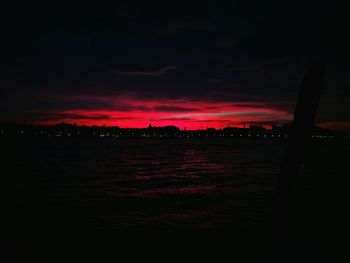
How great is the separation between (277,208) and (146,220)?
1532 centimetres

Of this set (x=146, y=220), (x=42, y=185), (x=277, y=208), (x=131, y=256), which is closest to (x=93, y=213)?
(x=146, y=220)

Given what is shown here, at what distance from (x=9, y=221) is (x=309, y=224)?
1779 cm

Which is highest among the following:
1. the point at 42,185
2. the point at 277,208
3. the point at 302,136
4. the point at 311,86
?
the point at 311,86

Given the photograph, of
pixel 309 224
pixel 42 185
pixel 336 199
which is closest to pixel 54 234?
pixel 309 224

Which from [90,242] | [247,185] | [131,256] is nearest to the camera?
[131,256]

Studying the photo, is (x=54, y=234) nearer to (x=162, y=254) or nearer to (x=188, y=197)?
(x=162, y=254)

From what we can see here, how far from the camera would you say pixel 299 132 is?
9.06ft

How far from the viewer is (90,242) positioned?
547 inches

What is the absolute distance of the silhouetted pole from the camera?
2.68 metres

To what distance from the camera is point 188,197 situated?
81.9 feet

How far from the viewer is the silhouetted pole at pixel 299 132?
2.68m

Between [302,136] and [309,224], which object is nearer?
[302,136]

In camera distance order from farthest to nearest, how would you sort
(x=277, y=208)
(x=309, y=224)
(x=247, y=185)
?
(x=247, y=185) < (x=309, y=224) < (x=277, y=208)

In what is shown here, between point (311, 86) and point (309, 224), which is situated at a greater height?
point (311, 86)
